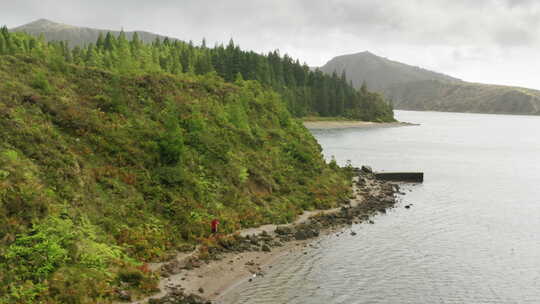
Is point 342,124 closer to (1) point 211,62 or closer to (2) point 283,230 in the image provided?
(1) point 211,62

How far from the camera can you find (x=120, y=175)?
2866cm

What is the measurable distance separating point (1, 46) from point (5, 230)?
11895 cm

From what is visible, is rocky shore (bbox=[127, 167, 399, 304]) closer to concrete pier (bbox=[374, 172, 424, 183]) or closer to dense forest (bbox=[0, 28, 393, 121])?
concrete pier (bbox=[374, 172, 424, 183])

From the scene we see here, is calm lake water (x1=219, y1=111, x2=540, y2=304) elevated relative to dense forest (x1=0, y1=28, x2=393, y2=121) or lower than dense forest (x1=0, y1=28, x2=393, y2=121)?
lower

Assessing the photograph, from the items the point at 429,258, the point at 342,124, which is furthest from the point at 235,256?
the point at 342,124

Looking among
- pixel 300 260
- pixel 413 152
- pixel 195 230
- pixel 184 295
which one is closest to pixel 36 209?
pixel 184 295

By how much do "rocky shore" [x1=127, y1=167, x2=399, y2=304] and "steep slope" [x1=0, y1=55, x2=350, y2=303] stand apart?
1.15 metres

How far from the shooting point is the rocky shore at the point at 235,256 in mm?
21953

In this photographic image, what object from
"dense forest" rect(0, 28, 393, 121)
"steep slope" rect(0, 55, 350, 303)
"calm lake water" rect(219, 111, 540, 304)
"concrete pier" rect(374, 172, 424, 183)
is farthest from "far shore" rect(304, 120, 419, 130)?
"steep slope" rect(0, 55, 350, 303)

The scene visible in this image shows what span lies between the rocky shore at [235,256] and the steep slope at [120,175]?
1.15 meters

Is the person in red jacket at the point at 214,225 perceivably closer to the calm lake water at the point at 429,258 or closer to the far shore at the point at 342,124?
the calm lake water at the point at 429,258

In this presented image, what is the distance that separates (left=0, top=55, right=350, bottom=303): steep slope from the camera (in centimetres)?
1955

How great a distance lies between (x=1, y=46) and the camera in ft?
378

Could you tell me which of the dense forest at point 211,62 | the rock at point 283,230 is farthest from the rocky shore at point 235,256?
the dense forest at point 211,62
